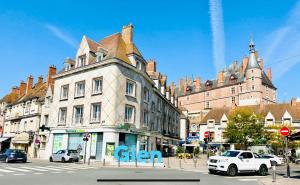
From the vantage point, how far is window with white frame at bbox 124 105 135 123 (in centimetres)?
3080

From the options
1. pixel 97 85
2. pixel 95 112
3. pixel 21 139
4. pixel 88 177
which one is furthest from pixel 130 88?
pixel 21 139

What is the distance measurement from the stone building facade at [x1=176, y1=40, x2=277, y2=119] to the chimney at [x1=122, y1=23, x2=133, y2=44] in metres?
36.2

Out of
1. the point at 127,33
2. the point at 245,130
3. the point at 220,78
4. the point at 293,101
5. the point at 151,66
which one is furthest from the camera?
the point at 220,78

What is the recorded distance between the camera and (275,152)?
153 feet

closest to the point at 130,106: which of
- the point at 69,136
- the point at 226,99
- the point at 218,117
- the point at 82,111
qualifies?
the point at 82,111

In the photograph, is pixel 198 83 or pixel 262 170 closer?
pixel 262 170

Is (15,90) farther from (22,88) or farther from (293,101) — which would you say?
(293,101)

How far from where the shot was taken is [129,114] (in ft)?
103

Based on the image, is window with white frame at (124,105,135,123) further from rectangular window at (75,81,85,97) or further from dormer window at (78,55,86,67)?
dormer window at (78,55,86,67)

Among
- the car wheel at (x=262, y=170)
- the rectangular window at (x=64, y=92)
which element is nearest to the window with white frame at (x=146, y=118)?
the rectangular window at (x=64, y=92)

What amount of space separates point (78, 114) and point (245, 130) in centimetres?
2482

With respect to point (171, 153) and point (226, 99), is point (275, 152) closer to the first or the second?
point (171, 153)

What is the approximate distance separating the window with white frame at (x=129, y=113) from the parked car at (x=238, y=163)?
13.9 m

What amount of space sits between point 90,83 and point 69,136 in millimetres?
6186
